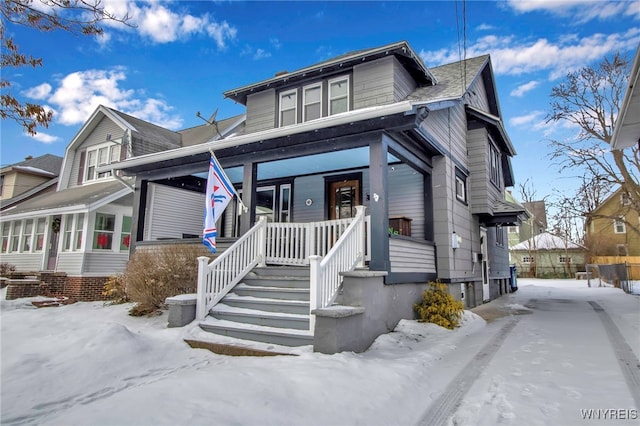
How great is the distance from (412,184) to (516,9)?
5811 millimetres

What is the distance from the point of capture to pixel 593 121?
579 inches

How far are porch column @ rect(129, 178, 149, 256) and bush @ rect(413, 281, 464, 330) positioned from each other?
7.64 m

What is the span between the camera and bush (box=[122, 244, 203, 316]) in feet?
23.2

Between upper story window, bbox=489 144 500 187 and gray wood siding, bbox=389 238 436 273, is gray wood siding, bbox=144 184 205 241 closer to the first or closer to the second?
gray wood siding, bbox=389 238 436 273

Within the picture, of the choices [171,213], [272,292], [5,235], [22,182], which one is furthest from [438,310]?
[22,182]

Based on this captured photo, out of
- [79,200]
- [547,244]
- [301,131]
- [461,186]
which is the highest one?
[301,131]

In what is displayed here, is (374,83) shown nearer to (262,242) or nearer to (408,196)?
(408,196)

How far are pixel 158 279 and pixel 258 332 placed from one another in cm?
291

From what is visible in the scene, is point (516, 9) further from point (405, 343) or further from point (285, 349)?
point (285, 349)

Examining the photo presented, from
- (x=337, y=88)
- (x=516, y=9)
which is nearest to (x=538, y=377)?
(x=337, y=88)

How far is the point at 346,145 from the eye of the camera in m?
7.19

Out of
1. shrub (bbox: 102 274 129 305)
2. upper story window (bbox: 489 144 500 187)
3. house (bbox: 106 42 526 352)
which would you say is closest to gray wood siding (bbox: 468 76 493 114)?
house (bbox: 106 42 526 352)

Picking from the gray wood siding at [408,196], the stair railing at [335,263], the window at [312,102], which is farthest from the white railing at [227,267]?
the window at [312,102]

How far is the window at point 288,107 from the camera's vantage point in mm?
10570
